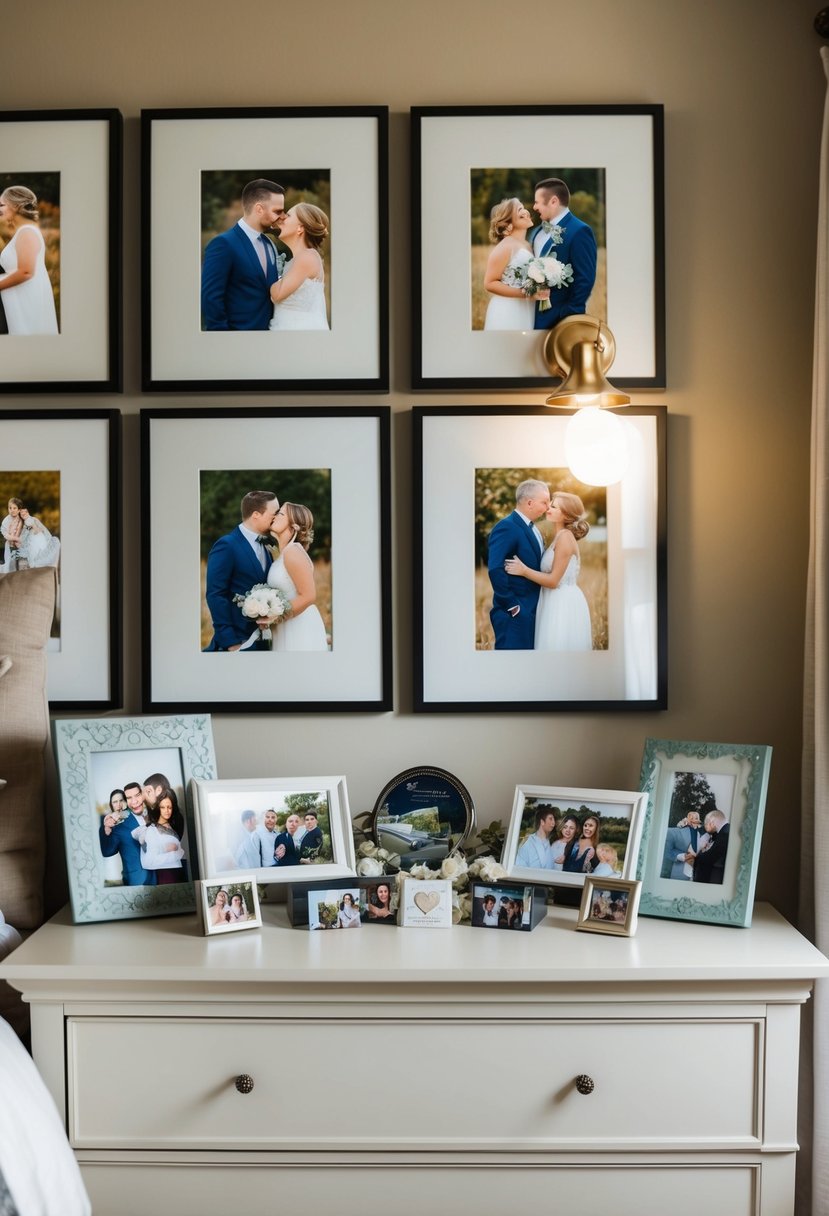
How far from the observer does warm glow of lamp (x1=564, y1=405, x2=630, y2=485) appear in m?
1.91

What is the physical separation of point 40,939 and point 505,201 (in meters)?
1.59

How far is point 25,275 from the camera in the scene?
201 centimetres

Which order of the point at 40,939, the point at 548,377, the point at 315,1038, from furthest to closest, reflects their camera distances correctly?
the point at 548,377 → the point at 40,939 → the point at 315,1038

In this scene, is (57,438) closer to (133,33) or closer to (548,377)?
(133,33)

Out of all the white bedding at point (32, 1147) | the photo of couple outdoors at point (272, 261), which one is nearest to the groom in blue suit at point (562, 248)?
the photo of couple outdoors at point (272, 261)

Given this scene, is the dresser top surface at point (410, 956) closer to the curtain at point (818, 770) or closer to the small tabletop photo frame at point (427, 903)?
the small tabletop photo frame at point (427, 903)

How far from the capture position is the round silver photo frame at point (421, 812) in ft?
6.25

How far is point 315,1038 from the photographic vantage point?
61.8 inches

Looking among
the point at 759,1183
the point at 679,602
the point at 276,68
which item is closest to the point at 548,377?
the point at 679,602

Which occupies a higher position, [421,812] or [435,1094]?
[421,812]

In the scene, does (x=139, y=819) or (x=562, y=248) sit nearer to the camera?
(x=139, y=819)

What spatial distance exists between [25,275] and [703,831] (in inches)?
65.5

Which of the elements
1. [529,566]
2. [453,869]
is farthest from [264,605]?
[453,869]

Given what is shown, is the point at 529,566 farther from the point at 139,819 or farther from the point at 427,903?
the point at 139,819
